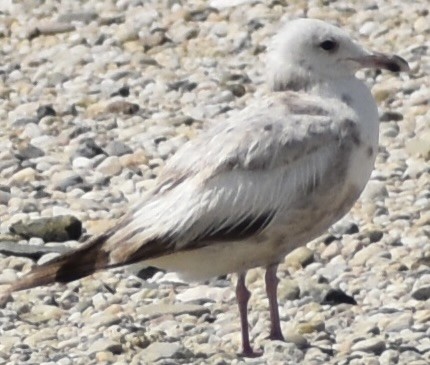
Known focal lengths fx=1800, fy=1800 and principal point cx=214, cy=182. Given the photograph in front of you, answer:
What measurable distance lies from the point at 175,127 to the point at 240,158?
13.5 feet

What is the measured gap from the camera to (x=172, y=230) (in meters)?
8.58

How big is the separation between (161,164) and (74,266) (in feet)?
11.2

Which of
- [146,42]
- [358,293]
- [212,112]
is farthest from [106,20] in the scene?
[358,293]

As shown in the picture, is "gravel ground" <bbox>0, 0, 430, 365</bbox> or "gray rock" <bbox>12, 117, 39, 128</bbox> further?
"gray rock" <bbox>12, 117, 39, 128</bbox>

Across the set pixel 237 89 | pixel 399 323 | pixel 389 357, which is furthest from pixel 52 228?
pixel 237 89

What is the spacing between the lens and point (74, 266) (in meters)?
8.67

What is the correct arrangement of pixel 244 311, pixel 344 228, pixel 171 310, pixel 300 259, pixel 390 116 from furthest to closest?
pixel 390 116 < pixel 344 228 < pixel 300 259 < pixel 171 310 < pixel 244 311

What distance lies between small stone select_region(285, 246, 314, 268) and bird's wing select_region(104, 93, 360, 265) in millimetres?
1465

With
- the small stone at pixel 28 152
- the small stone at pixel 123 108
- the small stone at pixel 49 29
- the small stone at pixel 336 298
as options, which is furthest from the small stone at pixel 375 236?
the small stone at pixel 49 29

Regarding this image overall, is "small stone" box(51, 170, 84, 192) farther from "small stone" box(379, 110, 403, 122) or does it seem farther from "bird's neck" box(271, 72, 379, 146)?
"bird's neck" box(271, 72, 379, 146)

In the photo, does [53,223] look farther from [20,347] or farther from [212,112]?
[212,112]

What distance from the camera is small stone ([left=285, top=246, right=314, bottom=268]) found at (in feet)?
33.2

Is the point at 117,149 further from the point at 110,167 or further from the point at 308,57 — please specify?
the point at 308,57

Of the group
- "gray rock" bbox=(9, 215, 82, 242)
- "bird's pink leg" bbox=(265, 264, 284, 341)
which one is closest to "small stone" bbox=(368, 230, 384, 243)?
"bird's pink leg" bbox=(265, 264, 284, 341)
